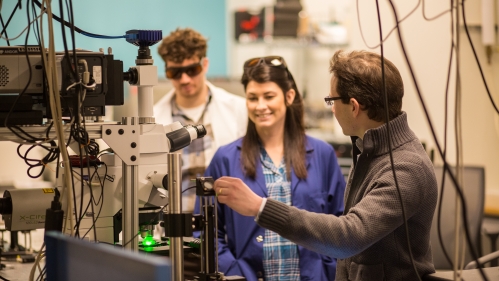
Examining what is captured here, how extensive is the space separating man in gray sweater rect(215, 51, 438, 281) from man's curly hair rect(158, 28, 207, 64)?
1.78 m

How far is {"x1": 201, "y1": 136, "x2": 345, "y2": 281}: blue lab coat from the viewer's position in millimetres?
2699

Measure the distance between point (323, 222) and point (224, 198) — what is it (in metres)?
0.28

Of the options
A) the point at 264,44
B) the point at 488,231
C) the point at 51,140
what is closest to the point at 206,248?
the point at 51,140

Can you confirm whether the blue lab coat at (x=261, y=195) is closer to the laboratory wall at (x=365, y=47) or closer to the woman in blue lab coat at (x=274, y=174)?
the woman in blue lab coat at (x=274, y=174)

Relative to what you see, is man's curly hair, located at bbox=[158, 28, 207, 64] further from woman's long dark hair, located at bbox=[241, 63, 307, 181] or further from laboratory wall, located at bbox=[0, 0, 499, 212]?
woman's long dark hair, located at bbox=[241, 63, 307, 181]

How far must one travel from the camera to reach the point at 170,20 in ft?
19.9

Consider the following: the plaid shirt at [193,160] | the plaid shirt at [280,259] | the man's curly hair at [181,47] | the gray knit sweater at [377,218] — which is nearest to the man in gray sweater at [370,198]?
the gray knit sweater at [377,218]

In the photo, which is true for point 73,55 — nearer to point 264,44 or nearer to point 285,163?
point 285,163

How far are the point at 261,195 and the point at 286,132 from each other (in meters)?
0.39

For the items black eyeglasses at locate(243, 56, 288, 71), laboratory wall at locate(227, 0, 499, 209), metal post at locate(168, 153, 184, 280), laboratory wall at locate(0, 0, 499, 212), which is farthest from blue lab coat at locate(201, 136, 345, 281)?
laboratory wall at locate(227, 0, 499, 209)

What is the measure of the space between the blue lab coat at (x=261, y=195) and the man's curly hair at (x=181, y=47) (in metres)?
0.94

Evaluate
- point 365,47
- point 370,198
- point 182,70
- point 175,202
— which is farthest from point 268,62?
point 365,47

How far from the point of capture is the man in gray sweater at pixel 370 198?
5.70ft

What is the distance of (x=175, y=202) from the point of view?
62.1 inches
